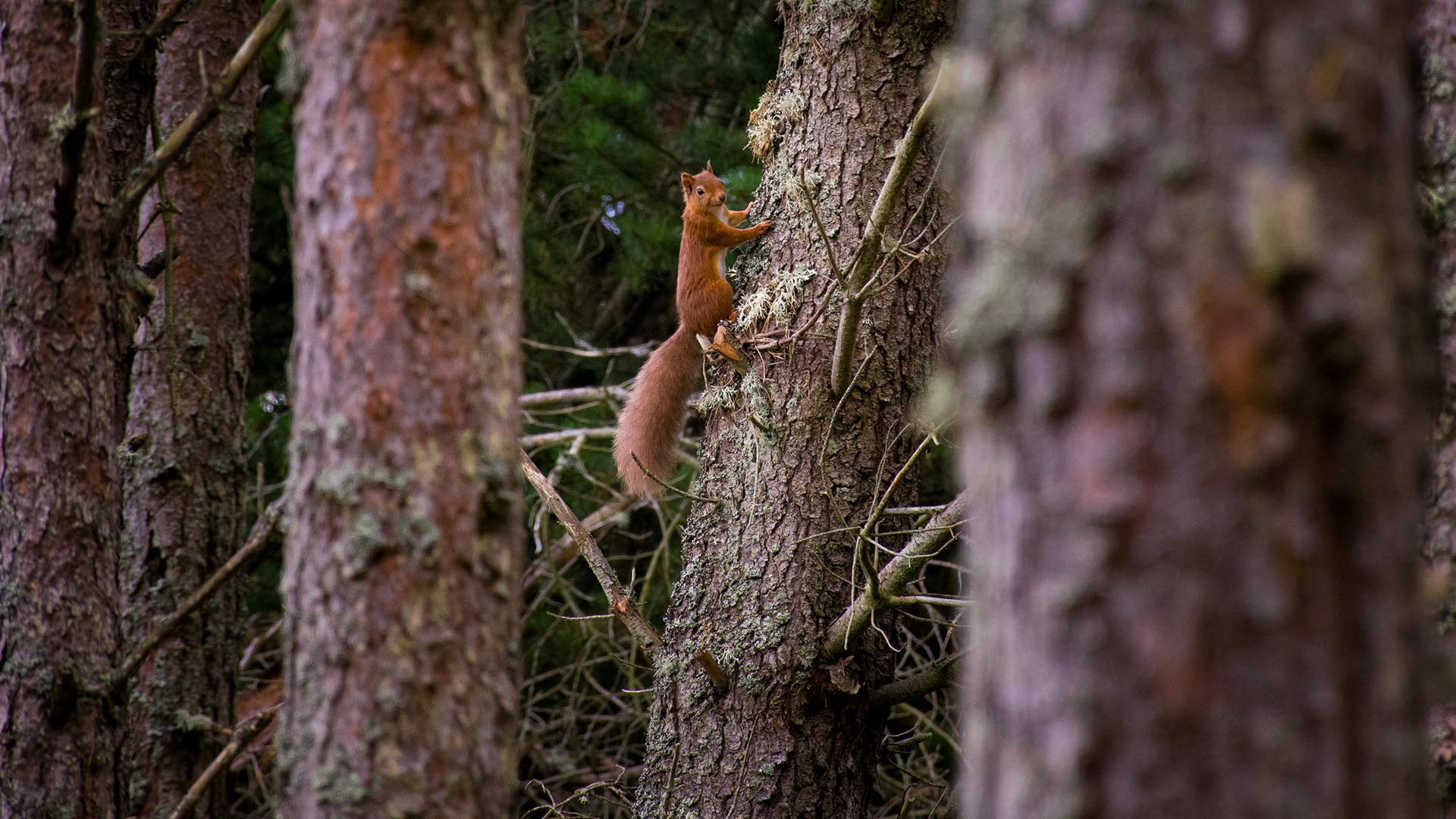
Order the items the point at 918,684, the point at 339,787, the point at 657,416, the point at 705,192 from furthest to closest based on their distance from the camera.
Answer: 1. the point at 705,192
2. the point at 657,416
3. the point at 918,684
4. the point at 339,787

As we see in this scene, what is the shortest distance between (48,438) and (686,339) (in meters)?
2.13

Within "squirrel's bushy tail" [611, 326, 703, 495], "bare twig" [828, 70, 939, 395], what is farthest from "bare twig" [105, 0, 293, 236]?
"squirrel's bushy tail" [611, 326, 703, 495]

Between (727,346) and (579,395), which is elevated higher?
(579,395)

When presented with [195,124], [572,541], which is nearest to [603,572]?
[572,541]

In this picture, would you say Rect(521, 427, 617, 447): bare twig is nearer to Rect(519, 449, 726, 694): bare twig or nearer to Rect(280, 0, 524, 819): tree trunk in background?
Rect(519, 449, 726, 694): bare twig

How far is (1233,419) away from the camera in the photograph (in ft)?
2.71

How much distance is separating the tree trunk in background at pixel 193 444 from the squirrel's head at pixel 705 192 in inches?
60.8

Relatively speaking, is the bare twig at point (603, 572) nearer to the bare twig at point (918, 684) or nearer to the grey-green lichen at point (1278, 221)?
the bare twig at point (918, 684)

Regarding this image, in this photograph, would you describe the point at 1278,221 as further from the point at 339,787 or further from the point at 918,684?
the point at 918,684

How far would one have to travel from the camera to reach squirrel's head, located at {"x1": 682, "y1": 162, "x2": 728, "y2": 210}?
410 cm

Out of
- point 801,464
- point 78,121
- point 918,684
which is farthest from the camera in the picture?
point 801,464

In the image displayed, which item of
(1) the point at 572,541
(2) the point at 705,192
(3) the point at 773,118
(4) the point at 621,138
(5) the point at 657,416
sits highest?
(4) the point at 621,138

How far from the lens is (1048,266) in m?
0.90

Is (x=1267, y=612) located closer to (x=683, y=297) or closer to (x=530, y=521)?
(x=683, y=297)
